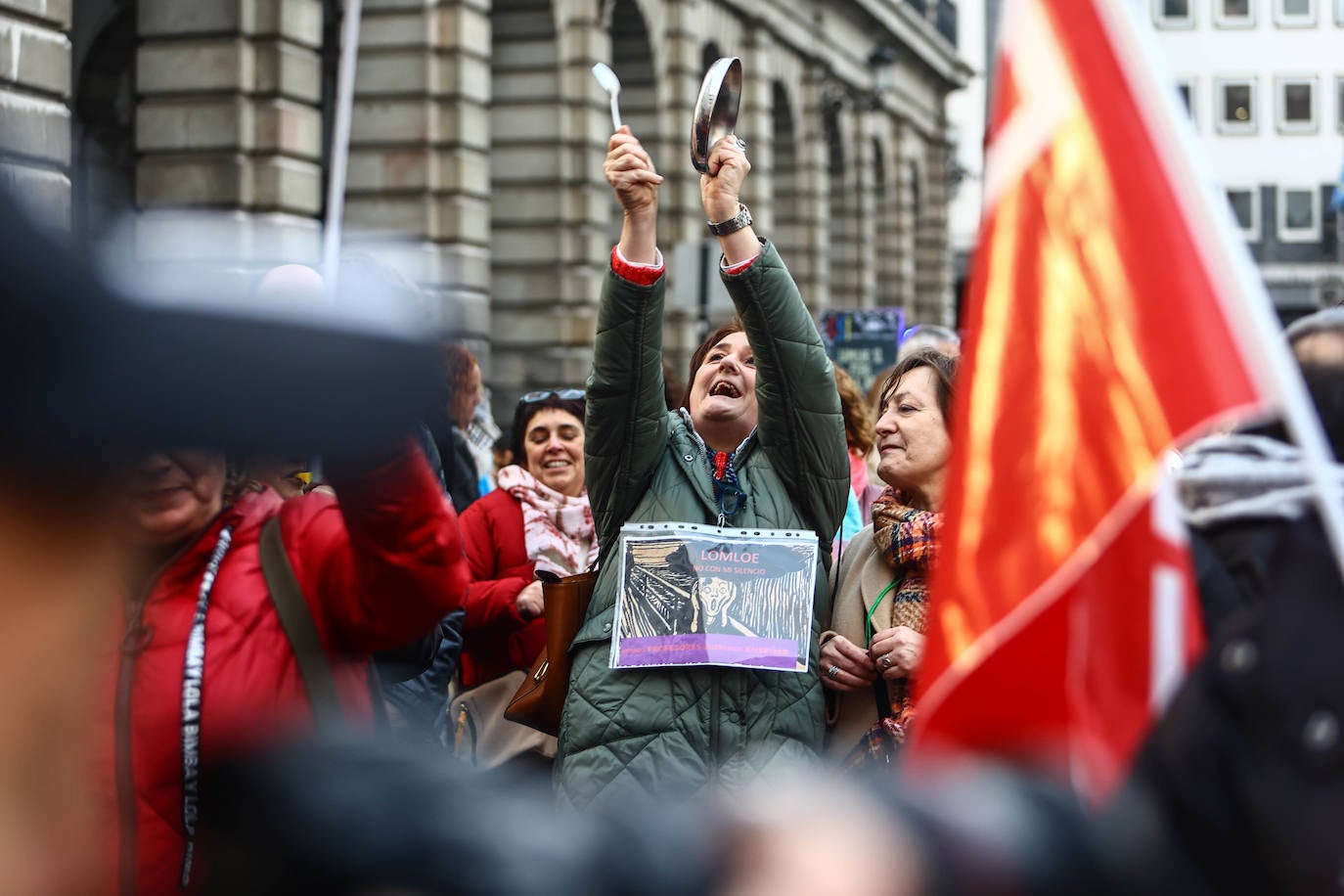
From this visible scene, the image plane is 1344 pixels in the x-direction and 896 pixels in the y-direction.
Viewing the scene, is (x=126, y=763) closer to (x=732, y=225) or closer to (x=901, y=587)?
(x=732, y=225)

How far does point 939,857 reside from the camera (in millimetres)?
1030

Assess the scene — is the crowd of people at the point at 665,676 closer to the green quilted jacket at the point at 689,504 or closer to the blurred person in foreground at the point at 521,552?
the green quilted jacket at the point at 689,504

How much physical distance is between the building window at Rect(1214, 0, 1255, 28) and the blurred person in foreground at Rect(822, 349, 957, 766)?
49.1 metres

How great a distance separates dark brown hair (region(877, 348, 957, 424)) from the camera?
3.81 m

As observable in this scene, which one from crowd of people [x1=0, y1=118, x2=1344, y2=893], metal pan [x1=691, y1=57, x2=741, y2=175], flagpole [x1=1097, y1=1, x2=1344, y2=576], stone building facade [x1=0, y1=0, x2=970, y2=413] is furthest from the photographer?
stone building facade [x1=0, y1=0, x2=970, y2=413]

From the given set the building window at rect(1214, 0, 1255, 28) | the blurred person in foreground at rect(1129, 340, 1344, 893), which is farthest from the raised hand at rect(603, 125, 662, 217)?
the building window at rect(1214, 0, 1255, 28)

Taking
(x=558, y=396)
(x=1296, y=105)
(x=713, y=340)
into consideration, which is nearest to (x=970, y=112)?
(x=1296, y=105)

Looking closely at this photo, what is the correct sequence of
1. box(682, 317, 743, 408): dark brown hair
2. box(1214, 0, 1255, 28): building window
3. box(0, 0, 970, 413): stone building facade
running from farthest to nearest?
box(1214, 0, 1255, 28): building window → box(0, 0, 970, 413): stone building facade → box(682, 317, 743, 408): dark brown hair

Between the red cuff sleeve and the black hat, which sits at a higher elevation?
the red cuff sleeve

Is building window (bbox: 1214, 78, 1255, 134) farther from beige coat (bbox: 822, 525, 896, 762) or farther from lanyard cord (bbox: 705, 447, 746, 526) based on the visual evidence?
lanyard cord (bbox: 705, 447, 746, 526)

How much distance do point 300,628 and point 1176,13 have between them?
51.4m

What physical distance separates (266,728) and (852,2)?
2730cm

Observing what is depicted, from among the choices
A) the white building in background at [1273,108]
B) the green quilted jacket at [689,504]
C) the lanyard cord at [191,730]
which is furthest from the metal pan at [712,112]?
the white building in background at [1273,108]

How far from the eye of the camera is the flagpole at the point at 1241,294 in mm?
1580
